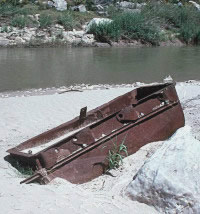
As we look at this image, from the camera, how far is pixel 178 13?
27781mm

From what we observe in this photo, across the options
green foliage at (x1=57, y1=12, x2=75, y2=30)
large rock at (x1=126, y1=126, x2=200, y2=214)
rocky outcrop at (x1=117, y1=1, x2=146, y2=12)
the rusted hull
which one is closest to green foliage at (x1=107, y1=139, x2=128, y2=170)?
the rusted hull

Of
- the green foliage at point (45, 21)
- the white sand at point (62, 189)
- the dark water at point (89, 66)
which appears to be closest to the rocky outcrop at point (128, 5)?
the green foliage at point (45, 21)

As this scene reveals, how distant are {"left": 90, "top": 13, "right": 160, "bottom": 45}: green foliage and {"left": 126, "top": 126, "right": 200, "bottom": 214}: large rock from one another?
19043mm

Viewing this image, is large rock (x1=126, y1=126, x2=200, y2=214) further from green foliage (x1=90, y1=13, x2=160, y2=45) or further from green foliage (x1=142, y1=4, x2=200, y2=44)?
green foliage (x1=142, y1=4, x2=200, y2=44)

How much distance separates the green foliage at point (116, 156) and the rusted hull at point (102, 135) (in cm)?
4

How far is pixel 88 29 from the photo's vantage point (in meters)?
23.1

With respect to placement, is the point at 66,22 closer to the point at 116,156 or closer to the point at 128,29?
the point at 128,29

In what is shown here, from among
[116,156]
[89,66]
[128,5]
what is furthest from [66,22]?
[116,156]

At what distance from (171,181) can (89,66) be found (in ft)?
39.2

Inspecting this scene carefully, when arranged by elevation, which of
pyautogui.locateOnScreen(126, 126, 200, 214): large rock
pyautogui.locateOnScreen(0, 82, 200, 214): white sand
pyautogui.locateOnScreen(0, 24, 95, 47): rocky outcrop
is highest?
pyautogui.locateOnScreen(126, 126, 200, 214): large rock

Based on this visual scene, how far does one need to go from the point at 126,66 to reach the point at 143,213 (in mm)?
12297

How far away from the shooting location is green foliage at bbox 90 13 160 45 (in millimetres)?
22516

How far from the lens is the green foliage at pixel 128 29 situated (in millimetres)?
22516

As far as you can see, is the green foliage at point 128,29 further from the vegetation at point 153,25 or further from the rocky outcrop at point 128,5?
the rocky outcrop at point 128,5
